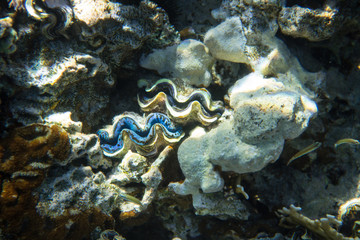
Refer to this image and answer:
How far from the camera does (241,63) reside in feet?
8.38

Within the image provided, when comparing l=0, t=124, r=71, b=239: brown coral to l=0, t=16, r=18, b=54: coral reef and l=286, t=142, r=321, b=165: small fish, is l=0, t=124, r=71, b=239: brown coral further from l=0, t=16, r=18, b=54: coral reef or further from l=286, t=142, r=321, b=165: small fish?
l=286, t=142, r=321, b=165: small fish

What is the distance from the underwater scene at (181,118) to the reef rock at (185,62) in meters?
0.01

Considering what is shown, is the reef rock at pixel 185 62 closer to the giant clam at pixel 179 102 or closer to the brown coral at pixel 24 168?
the giant clam at pixel 179 102

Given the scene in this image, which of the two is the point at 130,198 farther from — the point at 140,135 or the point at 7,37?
the point at 7,37

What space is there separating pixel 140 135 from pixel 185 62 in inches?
38.4

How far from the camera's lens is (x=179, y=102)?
231 centimetres

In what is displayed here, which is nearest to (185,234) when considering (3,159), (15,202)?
(15,202)

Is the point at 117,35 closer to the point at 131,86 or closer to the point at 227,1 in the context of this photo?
the point at 131,86

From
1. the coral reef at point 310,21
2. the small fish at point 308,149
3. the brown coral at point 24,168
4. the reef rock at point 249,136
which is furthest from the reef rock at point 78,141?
the coral reef at point 310,21

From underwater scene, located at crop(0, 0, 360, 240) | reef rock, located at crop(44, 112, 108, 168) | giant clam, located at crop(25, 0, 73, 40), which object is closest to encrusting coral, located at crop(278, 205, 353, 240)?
underwater scene, located at crop(0, 0, 360, 240)

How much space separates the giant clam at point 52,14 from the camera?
172 cm

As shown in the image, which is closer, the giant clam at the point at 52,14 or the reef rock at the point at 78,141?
the giant clam at the point at 52,14

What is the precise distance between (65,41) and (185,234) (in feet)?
8.71

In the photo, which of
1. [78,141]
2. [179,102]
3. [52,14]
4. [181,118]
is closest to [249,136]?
[181,118]
